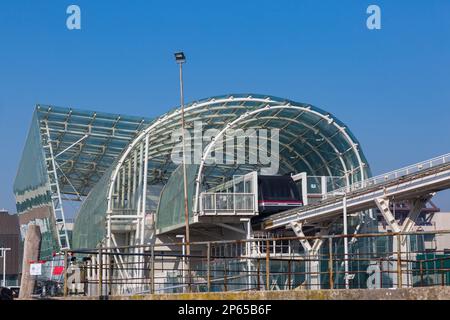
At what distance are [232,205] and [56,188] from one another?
22.3 meters

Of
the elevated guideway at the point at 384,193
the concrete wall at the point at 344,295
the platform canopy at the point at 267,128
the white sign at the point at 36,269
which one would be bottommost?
the concrete wall at the point at 344,295

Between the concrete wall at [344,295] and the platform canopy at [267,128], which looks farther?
the platform canopy at [267,128]

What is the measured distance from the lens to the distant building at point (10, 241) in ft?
373

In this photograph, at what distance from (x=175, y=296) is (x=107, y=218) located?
44613 mm

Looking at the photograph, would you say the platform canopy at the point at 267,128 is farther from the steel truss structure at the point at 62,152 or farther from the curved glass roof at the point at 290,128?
the steel truss structure at the point at 62,152

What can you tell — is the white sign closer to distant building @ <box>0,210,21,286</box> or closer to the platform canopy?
the platform canopy

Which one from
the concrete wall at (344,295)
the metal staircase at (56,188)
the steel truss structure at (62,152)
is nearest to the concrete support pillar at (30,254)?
the concrete wall at (344,295)

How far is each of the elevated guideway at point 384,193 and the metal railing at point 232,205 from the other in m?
3.23

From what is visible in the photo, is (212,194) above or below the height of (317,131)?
below

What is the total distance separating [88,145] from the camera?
69.9 m
